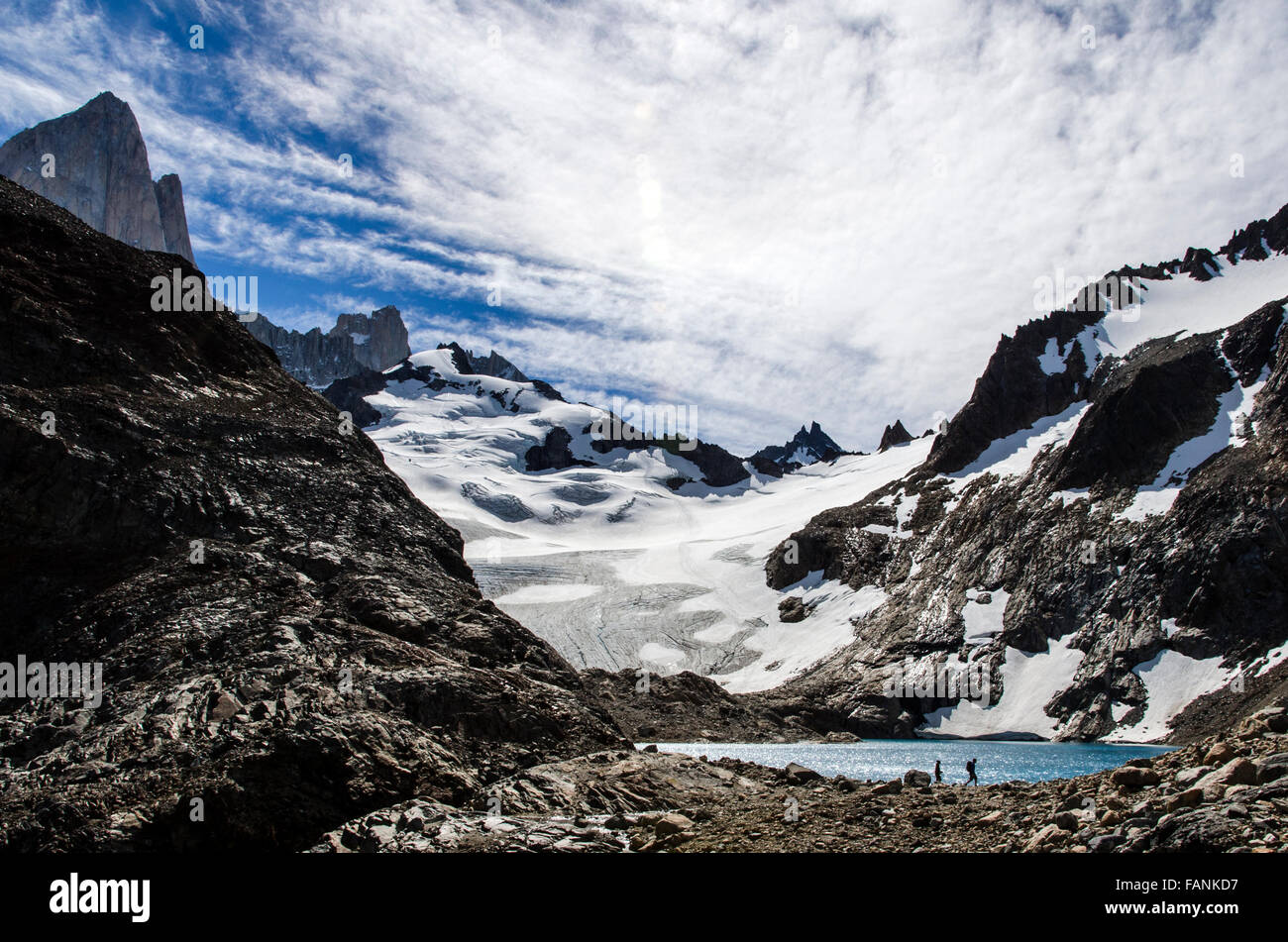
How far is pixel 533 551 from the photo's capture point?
473 ft

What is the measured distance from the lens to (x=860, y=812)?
16672 millimetres

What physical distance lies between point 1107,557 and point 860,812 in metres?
79.3

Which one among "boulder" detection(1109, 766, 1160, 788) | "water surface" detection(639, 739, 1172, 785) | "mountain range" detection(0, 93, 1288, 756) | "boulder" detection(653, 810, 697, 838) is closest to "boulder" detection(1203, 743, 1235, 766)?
"boulder" detection(1109, 766, 1160, 788)

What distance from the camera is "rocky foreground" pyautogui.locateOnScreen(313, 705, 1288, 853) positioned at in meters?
10.2

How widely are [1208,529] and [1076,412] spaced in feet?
172

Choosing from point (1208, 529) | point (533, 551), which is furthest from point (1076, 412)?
point (533, 551)

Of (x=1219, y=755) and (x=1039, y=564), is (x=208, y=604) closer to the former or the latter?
(x=1219, y=755)

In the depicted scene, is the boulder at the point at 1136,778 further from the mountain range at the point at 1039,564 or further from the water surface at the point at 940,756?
the water surface at the point at 940,756

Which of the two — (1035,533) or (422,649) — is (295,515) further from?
(1035,533)

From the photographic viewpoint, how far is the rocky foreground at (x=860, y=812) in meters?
10.2

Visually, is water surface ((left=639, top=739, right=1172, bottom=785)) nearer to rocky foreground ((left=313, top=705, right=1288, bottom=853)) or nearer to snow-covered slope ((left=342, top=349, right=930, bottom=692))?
rocky foreground ((left=313, top=705, right=1288, bottom=853))

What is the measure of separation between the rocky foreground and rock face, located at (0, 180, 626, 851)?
148 cm

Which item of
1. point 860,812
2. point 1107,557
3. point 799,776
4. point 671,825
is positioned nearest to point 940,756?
point 1107,557

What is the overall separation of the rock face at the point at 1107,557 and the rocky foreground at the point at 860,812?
2340 inches
